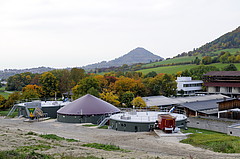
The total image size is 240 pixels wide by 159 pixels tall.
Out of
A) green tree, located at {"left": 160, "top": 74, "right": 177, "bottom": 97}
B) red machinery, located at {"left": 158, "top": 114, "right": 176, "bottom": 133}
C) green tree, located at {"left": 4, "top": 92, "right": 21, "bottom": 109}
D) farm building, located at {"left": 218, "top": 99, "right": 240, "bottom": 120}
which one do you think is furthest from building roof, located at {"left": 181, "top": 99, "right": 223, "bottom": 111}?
green tree, located at {"left": 4, "top": 92, "right": 21, "bottom": 109}

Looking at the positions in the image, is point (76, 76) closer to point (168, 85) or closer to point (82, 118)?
point (168, 85)

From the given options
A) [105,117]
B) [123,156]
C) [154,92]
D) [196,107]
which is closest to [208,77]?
[154,92]

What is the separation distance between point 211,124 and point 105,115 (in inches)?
676

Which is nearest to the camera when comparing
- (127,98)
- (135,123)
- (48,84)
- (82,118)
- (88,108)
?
(135,123)

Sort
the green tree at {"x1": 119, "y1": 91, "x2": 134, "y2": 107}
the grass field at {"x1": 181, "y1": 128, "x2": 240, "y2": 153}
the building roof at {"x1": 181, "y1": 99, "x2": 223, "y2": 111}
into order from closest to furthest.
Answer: the grass field at {"x1": 181, "y1": 128, "x2": 240, "y2": 153} → the building roof at {"x1": 181, "y1": 99, "x2": 223, "y2": 111} → the green tree at {"x1": 119, "y1": 91, "x2": 134, "y2": 107}

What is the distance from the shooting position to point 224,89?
9350 centimetres

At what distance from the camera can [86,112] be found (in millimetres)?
47438

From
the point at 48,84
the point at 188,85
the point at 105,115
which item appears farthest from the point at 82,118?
the point at 188,85

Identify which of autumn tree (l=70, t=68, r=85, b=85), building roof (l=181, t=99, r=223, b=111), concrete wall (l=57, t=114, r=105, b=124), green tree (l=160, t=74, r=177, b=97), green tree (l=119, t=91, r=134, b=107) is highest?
autumn tree (l=70, t=68, r=85, b=85)

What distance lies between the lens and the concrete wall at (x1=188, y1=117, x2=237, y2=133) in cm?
4153

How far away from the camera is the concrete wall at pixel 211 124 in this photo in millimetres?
41531

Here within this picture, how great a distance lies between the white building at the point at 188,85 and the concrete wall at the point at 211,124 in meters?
55.7

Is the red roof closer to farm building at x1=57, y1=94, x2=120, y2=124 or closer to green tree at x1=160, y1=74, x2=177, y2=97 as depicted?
green tree at x1=160, y1=74, x2=177, y2=97

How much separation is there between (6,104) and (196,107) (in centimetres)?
4548
